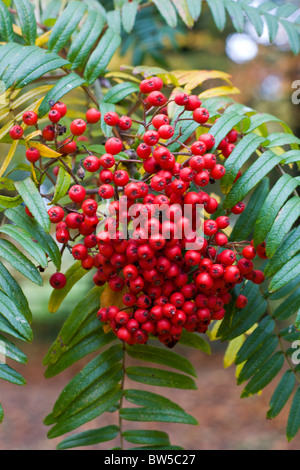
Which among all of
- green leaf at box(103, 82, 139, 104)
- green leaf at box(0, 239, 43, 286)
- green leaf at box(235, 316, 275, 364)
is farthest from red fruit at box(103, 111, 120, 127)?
green leaf at box(235, 316, 275, 364)

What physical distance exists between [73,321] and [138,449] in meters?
0.40

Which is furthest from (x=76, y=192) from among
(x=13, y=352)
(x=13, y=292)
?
(x=13, y=352)

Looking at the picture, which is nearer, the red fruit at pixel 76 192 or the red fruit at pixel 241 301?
the red fruit at pixel 76 192

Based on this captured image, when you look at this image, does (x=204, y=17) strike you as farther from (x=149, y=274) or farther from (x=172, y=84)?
(x=149, y=274)

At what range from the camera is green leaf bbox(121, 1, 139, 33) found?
1.40 m

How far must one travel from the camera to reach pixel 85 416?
1.19 metres

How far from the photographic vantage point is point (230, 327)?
124cm

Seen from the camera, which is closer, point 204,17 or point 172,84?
point 172,84

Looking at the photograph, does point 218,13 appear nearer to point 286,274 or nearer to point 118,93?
point 118,93

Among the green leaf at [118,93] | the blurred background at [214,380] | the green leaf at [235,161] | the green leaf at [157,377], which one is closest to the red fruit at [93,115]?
the green leaf at [118,93]

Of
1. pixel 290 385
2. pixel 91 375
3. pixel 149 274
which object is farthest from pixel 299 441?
pixel 149 274

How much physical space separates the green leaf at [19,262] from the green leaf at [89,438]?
0.54m

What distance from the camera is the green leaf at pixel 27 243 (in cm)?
98

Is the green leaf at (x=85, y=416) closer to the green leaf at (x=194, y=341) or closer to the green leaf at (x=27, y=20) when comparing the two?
the green leaf at (x=194, y=341)
